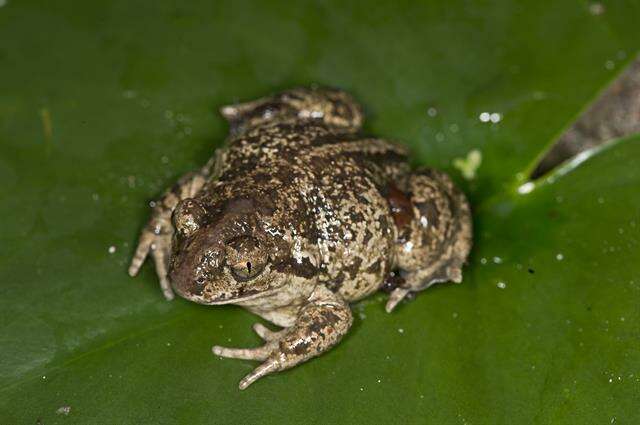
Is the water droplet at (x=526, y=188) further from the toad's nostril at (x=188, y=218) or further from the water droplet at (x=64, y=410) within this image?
the water droplet at (x=64, y=410)

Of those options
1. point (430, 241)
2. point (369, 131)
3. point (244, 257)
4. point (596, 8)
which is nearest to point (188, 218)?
point (244, 257)

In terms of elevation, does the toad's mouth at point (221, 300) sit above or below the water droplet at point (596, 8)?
below

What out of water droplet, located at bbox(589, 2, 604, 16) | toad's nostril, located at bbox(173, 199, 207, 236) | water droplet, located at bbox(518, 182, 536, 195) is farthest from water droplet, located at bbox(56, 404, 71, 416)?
water droplet, located at bbox(589, 2, 604, 16)

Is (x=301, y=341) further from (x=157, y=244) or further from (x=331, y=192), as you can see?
(x=157, y=244)

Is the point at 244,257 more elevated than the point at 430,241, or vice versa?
the point at 244,257

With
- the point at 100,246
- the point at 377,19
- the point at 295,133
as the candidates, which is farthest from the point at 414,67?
the point at 100,246

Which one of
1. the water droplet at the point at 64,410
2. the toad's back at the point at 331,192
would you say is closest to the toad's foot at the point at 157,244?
the toad's back at the point at 331,192

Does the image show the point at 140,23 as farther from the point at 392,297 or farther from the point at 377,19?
the point at 392,297

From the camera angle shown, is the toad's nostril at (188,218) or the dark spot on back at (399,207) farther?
the dark spot on back at (399,207)
